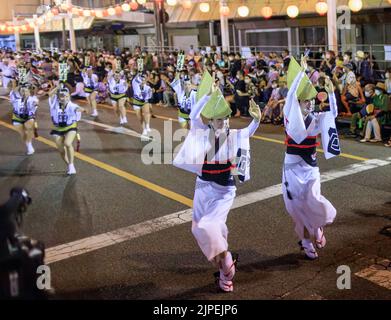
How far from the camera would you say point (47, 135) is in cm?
1541

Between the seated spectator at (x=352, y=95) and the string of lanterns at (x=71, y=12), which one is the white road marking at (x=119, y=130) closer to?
the seated spectator at (x=352, y=95)

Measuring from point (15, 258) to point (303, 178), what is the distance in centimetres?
392

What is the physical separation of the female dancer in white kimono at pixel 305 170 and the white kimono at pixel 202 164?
611 mm

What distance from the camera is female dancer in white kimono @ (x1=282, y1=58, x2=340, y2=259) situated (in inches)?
257

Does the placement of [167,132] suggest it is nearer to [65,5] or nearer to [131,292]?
[131,292]

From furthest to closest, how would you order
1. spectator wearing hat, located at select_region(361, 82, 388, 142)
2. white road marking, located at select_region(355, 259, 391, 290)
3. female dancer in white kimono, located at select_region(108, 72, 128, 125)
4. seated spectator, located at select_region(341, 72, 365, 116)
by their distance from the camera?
female dancer in white kimono, located at select_region(108, 72, 128, 125), seated spectator, located at select_region(341, 72, 365, 116), spectator wearing hat, located at select_region(361, 82, 388, 142), white road marking, located at select_region(355, 259, 391, 290)

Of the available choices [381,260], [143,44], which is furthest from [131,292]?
[143,44]

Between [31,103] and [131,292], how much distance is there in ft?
26.8

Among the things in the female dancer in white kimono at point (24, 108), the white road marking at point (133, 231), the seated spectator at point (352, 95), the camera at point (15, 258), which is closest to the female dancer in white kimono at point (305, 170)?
the white road marking at point (133, 231)

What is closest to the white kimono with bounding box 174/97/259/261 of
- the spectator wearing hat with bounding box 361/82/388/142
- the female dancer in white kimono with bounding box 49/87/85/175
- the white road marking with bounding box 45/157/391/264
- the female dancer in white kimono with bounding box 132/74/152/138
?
the white road marking with bounding box 45/157/391/264

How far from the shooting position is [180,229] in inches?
305

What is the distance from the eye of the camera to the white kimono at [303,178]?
6.51m

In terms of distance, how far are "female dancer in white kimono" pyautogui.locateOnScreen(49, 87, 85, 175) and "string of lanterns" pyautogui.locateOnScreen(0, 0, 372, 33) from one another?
28.8 ft

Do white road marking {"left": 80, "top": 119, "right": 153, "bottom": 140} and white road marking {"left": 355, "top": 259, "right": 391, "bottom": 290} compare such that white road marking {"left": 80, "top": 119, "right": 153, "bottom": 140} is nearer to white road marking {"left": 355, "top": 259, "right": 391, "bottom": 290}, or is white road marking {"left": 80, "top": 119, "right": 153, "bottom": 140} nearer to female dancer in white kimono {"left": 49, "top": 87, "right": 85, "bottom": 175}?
female dancer in white kimono {"left": 49, "top": 87, "right": 85, "bottom": 175}
